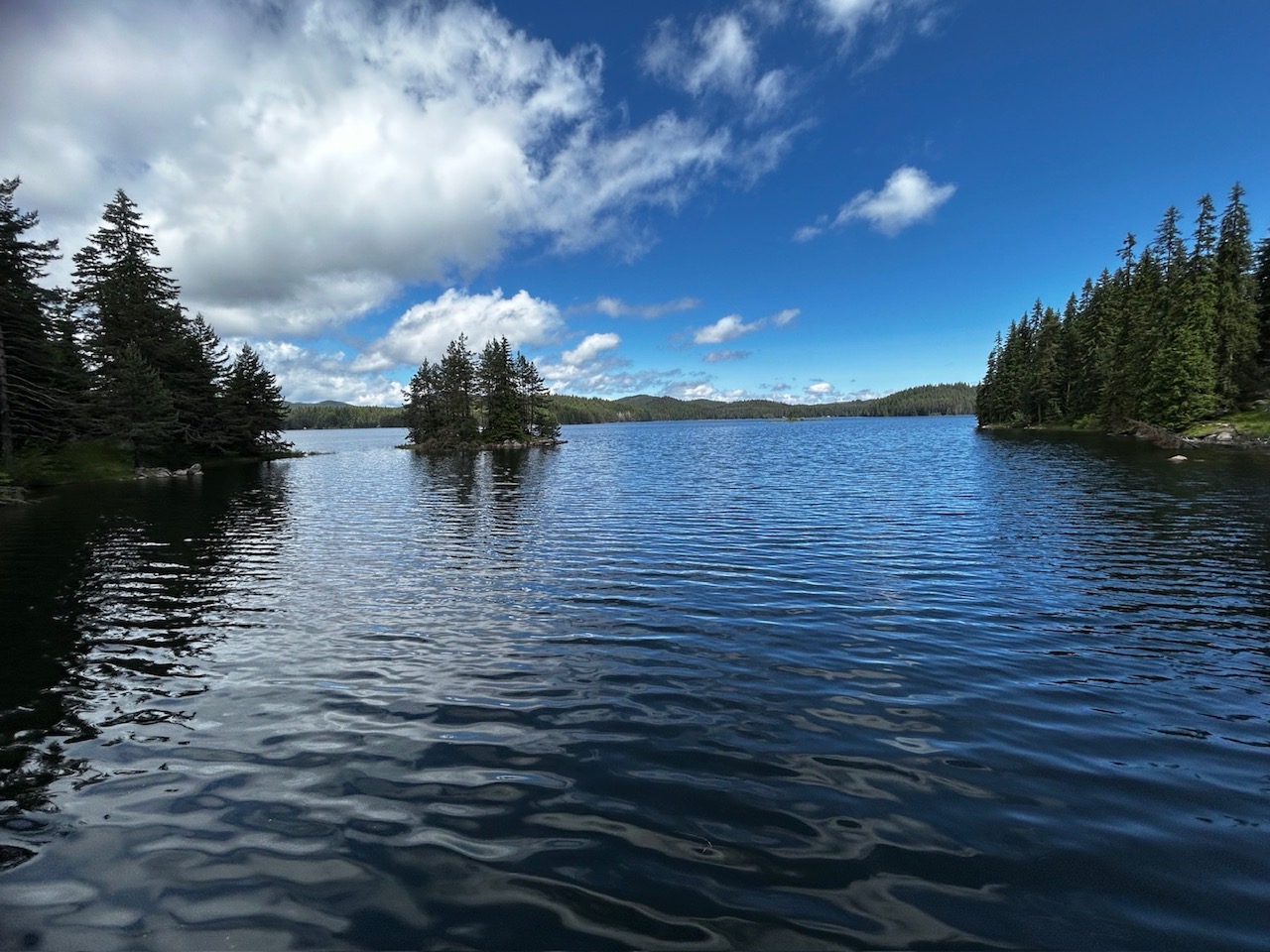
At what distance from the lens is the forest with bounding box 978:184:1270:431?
7119cm

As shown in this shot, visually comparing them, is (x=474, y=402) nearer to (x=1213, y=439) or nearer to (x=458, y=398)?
(x=458, y=398)

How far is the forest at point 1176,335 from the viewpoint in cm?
7119

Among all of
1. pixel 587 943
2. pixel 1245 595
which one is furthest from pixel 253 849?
pixel 1245 595

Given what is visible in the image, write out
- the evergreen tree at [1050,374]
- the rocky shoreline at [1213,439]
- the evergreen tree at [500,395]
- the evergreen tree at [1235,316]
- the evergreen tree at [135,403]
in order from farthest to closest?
the evergreen tree at [1050,374], the evergreen tree at [500,395], the evergreen tree at [1235,316], the rocky shoreline at [1213,439], the evergreen tree at [135,403]

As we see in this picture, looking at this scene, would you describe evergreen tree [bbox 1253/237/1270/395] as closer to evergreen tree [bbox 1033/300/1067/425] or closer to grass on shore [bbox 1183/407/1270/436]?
grass on shore [bbox 1183/407/1270/436]

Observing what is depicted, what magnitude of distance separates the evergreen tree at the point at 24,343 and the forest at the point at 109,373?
81 mm

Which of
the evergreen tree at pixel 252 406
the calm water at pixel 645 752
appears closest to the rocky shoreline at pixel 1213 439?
the calm water at pixel 645 752

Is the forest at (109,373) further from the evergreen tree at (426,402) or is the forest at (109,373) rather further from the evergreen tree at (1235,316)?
the evergreen tree at (1235,316)

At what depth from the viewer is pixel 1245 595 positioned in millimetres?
14352

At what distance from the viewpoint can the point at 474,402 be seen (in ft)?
361

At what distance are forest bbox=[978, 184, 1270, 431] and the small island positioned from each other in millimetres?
A: 95682

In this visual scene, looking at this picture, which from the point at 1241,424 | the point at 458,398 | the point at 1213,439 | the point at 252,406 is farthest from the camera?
the point at 458,398

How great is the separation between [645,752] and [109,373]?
2826 inches

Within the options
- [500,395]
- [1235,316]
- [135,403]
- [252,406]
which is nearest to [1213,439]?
[1235,316]
